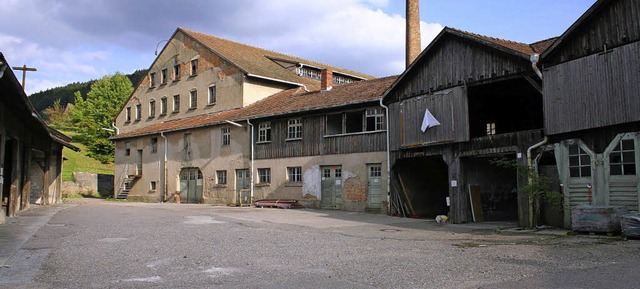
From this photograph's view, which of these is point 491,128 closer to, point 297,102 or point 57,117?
point 297,102

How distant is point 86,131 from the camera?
5638 cm

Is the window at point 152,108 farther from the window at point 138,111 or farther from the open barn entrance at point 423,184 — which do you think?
the open barn entrance at point 423,184

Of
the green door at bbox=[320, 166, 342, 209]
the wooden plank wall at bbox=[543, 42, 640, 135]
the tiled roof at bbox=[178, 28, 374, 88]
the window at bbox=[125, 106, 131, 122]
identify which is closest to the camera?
the wooden plank wall at bbox=[543, 42, 640, 135]

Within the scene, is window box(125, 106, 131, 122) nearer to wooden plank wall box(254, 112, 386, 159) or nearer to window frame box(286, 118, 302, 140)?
wooden plank wall box(254, 112, 386, 159)

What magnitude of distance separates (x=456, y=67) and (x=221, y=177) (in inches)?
676

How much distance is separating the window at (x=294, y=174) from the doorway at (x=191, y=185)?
7.98m

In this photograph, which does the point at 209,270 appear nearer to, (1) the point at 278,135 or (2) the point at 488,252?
(2) the point at 488,252

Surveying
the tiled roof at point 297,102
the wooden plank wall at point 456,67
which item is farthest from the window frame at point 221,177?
the wooden plank wall at point 456,67

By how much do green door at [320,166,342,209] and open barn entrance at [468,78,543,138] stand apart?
20.7ft

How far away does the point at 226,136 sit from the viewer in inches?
1223

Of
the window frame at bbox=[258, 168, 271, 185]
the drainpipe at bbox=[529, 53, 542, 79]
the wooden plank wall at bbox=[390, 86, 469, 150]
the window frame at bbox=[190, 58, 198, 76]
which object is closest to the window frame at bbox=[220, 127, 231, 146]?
the window frame at bbox=[258, 168, 271, 185]

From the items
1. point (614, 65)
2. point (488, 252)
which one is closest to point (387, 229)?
point (488, 252)

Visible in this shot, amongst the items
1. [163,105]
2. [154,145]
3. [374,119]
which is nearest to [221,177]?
[154,145]

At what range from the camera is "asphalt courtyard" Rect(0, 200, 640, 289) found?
24.7 ft
